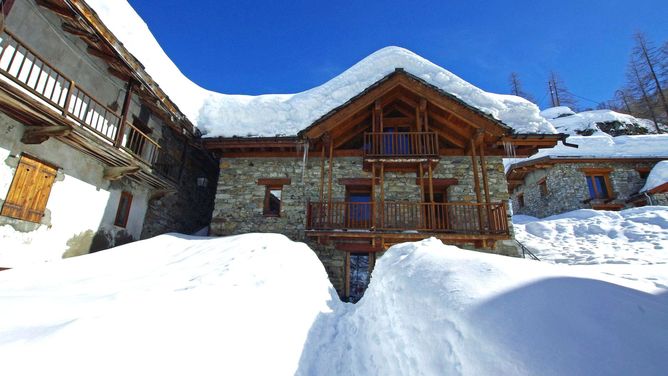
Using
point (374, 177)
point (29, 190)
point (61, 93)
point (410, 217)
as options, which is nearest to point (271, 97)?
point (374, 177)

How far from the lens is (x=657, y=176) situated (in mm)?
14570

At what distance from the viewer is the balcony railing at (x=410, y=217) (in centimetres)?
823

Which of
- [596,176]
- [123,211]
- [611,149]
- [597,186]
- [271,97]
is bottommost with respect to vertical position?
[123,211]

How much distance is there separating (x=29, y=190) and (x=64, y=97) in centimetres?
243

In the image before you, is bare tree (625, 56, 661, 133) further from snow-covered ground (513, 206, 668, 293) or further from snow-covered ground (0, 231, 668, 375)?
snow-covered ground (0, 231, 668, 375)

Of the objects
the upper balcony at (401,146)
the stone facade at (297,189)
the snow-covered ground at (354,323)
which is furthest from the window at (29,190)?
the upper balcony at (401,146)

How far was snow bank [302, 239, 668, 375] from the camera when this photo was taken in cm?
141

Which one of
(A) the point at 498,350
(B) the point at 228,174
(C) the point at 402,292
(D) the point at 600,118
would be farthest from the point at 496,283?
(D) the point at 600,118

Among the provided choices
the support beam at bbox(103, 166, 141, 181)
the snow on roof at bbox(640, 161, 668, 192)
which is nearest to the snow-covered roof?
the snow on roof at bbox(640, 161, 668, 192)

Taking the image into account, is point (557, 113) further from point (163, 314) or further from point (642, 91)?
point (163, 314)

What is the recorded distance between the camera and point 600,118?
22.9 meters

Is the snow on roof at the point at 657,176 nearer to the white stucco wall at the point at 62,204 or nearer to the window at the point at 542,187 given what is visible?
the window at the point at 542,187

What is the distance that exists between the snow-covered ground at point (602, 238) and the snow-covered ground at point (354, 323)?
7.22 meters

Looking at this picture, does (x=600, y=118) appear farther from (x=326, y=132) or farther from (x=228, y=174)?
(x=228, y=174)
